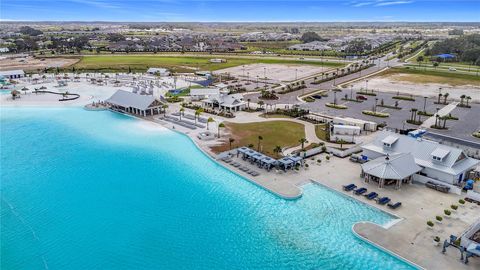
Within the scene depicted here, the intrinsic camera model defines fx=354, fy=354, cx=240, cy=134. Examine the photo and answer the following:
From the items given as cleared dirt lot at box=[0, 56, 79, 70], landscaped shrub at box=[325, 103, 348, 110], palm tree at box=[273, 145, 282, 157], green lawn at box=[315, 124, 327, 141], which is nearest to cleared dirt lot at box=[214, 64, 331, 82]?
landscaped shrub at box=[325, 103, 348, 110]

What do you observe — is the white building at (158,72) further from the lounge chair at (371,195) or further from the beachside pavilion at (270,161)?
the lounge chair at (371,195)

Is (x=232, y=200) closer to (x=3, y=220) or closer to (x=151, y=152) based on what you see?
(x=151, y=152)

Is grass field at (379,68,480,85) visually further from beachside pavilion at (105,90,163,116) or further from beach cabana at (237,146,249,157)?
beach cabana at (237,146,249,157)

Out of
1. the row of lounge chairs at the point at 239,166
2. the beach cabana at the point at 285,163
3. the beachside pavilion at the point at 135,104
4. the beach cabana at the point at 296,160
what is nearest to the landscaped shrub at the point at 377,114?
the beach cabana at the point at 296,160

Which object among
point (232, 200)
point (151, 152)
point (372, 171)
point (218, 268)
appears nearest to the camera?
point (218, 268)

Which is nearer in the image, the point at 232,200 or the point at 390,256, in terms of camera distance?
the point at 390,256

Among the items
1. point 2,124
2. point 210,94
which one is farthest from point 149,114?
point 2,124
